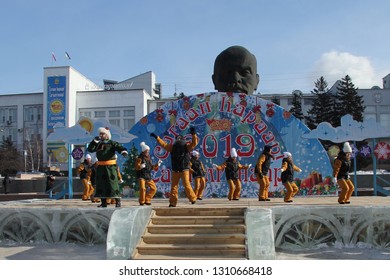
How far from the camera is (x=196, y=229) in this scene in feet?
26.7

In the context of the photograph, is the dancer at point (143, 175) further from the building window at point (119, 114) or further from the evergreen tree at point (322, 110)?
the building window at point (119, 114)

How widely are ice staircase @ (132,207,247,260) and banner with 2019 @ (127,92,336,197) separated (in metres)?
6.96

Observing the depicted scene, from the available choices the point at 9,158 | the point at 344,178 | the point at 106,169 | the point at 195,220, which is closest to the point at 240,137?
the point at 344,178

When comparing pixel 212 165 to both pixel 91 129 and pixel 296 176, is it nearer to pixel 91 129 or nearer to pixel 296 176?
pixel 296 176

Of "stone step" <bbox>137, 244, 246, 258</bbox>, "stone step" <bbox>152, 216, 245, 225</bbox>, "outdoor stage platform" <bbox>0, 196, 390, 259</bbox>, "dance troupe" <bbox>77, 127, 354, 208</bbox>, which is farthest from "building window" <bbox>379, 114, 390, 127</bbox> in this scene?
"stone step" <bbox>137, 244, 246, 258</bbox>

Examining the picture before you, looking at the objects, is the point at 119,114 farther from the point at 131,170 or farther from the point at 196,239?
the point at 196,239

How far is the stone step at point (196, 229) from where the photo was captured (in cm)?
805

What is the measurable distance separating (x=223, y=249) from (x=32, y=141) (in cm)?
5683

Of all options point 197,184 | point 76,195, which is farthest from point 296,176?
point 76,195

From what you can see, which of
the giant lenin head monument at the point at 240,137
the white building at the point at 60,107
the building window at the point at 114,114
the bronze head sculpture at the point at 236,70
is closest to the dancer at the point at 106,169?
the giant lenin head monument at the point at 240,137

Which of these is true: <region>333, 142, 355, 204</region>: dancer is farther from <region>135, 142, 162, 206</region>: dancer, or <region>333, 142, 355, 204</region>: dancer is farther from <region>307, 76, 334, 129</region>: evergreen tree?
<region>307, 76, 334, 129</region>: evergreen tree

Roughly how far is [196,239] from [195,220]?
0.80 metres

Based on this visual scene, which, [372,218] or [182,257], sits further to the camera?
[372,218]

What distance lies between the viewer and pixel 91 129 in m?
16.8
